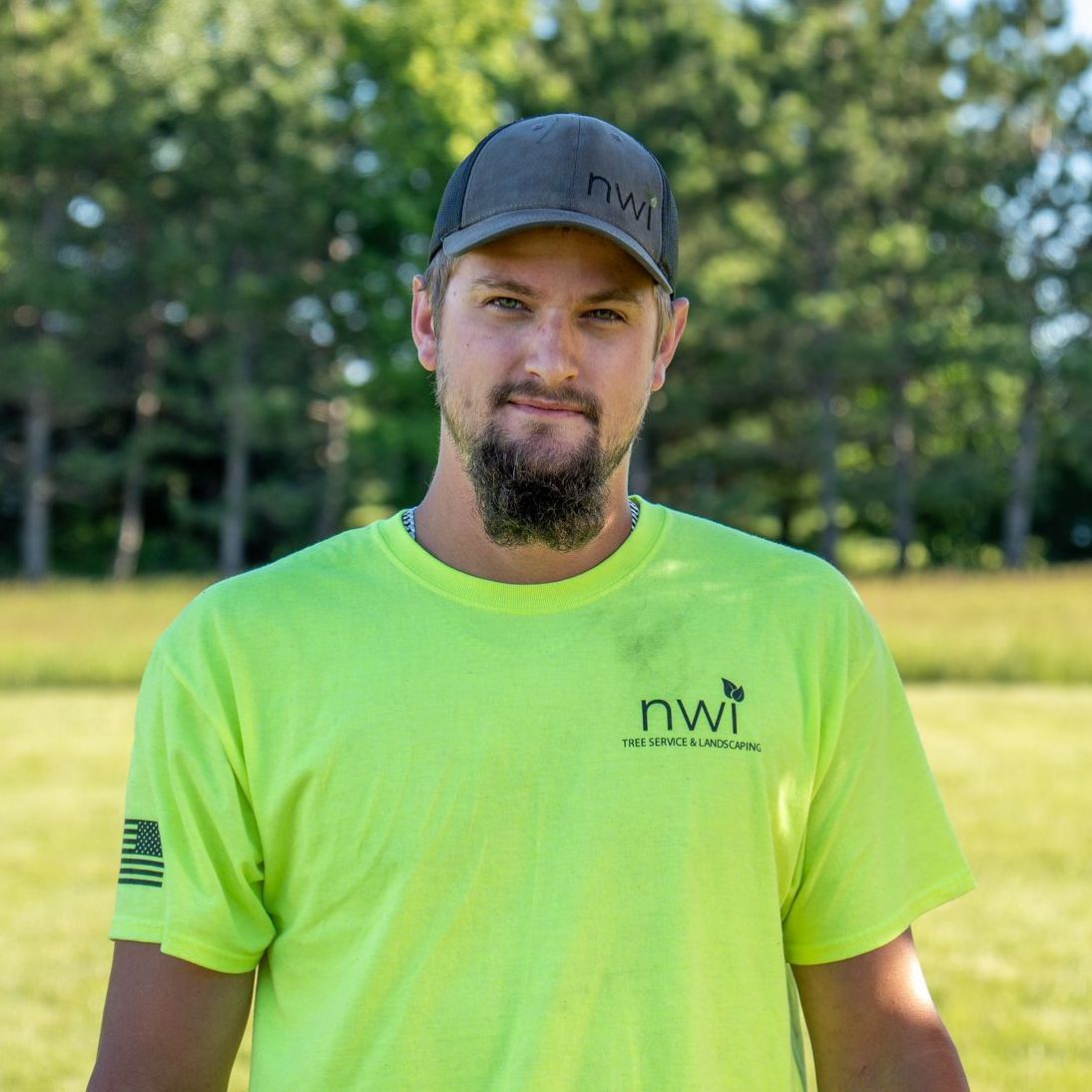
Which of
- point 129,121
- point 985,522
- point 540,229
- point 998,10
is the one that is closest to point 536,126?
point 540,229

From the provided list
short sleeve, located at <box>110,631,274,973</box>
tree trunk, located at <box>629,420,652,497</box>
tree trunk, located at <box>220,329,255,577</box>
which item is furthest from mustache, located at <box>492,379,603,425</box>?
tree trunk, located at <box>629,420,652,497</box>

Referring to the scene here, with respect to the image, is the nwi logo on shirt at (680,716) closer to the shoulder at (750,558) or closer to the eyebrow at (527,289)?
the shoulder at (750,558)

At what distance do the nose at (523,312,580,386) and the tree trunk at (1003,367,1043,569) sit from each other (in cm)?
3349

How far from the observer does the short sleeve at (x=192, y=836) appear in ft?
5.19

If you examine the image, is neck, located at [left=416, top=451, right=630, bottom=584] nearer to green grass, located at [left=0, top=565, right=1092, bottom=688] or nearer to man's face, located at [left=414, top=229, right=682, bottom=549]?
man's face, located at [left=414, top=229, right=682, bottom=549]

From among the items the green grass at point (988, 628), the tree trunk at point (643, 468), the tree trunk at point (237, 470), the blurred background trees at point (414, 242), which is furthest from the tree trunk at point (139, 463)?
the green grass at point (988, 628)

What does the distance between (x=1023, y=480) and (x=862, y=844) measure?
3417cm

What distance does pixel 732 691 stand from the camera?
1.69m

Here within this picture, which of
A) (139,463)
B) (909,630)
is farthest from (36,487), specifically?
(909,630)

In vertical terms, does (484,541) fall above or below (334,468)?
below

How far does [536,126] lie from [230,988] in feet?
3.62

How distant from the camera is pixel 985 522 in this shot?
3978 centimetres

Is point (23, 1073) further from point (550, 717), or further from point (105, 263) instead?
point (105, 263)

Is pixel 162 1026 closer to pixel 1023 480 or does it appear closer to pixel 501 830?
pixel 501 830
